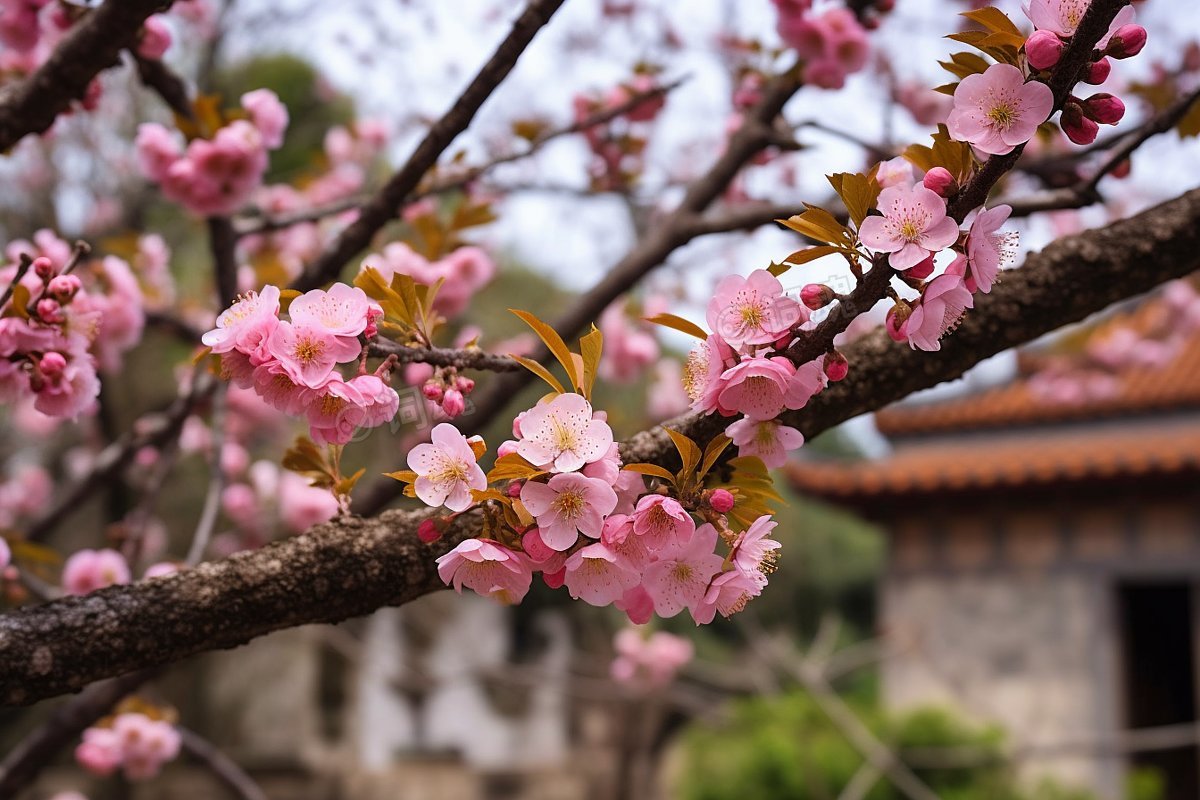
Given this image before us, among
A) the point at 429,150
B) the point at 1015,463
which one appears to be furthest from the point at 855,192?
the point at 1015,463

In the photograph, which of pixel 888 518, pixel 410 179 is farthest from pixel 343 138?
pixel 888 518

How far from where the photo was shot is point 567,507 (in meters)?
0.77

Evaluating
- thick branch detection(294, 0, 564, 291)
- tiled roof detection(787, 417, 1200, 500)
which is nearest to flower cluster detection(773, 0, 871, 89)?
thick branch detection(294, 0, 564, 291)

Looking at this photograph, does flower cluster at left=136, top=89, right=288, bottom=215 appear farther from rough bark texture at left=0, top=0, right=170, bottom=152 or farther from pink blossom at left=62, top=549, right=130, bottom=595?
pink blossom at left=62, top=549, right=130, bottom=595

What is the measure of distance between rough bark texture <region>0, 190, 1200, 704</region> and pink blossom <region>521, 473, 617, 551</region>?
5.7 inches

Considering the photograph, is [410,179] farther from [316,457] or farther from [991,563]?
[991,563]

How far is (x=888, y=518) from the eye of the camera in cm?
666

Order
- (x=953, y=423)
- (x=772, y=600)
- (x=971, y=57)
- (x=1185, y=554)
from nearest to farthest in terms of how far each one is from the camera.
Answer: (x=971, y=57)
(x=1185, y=554)
(x=953, y=423)
(x=772, y=600)

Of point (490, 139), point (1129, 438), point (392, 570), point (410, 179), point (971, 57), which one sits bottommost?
point (392, 570)

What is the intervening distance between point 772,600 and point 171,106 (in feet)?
40.2

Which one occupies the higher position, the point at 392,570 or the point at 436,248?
the point at 436,248

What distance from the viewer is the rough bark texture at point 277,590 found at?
87cm

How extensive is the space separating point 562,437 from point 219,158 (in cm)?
111

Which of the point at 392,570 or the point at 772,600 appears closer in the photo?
the point at 392,570
